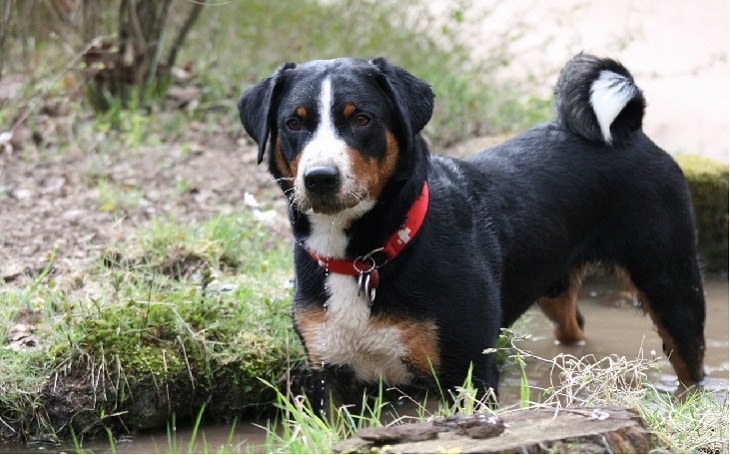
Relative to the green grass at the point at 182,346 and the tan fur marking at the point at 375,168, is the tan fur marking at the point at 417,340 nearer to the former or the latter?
the green grass at the point at 182,346

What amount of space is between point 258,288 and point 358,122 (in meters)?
1.64

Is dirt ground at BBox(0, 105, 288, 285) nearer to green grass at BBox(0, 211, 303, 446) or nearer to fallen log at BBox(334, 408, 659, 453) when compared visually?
green grass at BBox(0, 211, 303, 446)

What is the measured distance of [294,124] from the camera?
386cm

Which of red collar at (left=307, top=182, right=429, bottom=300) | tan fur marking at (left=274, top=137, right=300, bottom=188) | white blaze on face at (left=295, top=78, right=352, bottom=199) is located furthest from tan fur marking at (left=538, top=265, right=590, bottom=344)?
white blaze on face at (left=295, top=78, right=352, bottom=199)

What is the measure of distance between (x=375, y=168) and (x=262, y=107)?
55cm

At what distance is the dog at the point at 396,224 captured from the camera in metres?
3.79

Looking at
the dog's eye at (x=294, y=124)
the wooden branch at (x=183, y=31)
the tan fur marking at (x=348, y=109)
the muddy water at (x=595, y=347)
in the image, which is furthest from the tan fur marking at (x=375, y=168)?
the wooden branch at (x=183, y=31)

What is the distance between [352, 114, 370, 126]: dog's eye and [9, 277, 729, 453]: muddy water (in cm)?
115

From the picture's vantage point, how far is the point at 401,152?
3.90 metres

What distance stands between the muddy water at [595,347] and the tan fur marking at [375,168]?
0.95 m

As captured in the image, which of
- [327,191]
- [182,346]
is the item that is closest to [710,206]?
[182,346]

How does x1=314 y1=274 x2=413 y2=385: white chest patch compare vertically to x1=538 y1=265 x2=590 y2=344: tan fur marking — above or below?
above

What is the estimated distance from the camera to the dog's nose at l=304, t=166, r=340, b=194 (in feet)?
11.8

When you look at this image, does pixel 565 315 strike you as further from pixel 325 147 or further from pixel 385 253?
pixel 325 147
